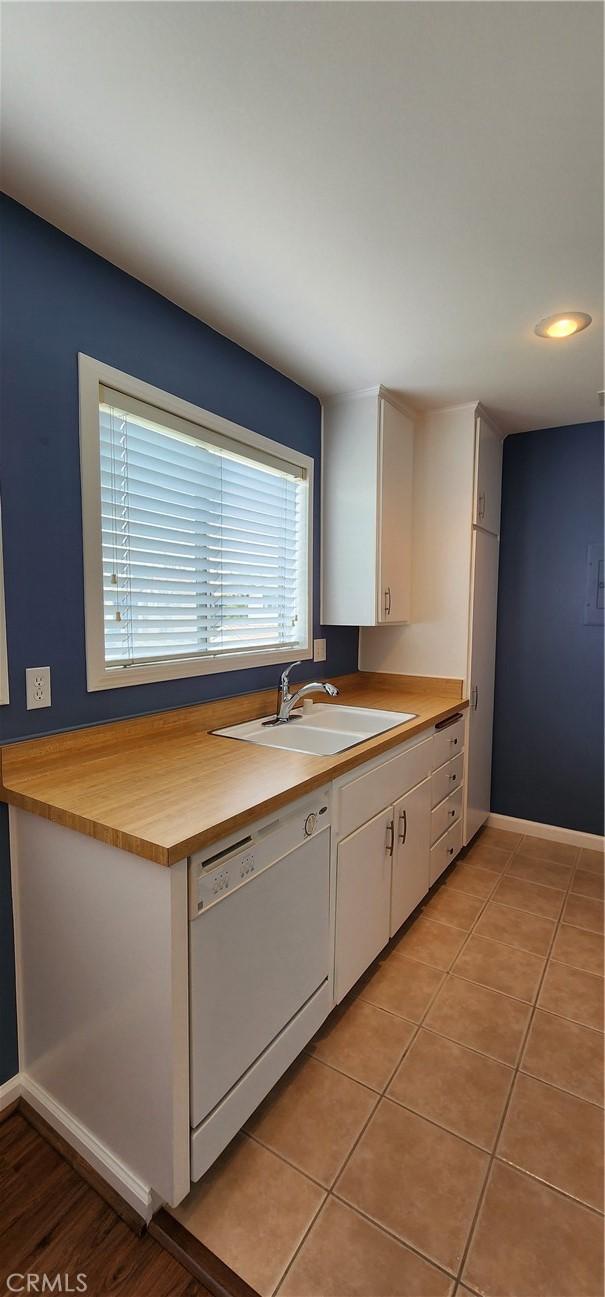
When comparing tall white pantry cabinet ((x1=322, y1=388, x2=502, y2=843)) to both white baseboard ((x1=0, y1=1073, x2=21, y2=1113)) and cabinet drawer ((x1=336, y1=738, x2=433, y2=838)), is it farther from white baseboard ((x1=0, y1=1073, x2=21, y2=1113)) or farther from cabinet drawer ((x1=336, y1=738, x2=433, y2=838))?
white baseboard ((x1=0, y1=1073, x2=21, y2=1113))

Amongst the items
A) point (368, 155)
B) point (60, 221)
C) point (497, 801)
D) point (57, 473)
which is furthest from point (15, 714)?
point (497, 801)

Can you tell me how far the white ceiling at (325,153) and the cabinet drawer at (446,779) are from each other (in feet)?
5.91

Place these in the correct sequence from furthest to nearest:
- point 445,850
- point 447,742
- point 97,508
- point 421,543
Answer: point 421,543
point 445,850
point 447,742
point 97,508

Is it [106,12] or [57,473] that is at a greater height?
[106,12]

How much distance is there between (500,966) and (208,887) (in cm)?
151

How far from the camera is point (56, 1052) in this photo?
1.37 m

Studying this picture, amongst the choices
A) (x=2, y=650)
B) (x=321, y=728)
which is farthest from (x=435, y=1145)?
(x=2, y=650)

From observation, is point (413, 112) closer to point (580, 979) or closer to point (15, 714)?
point (15, 714)

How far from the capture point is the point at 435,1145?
137cm

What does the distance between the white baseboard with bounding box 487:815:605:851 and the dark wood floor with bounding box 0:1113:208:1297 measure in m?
2.64

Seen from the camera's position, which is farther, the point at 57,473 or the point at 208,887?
the point at 57,473

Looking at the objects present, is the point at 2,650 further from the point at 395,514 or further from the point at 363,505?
the point at 395,514

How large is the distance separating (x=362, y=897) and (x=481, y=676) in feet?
5.12

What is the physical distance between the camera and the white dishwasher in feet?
3.76
